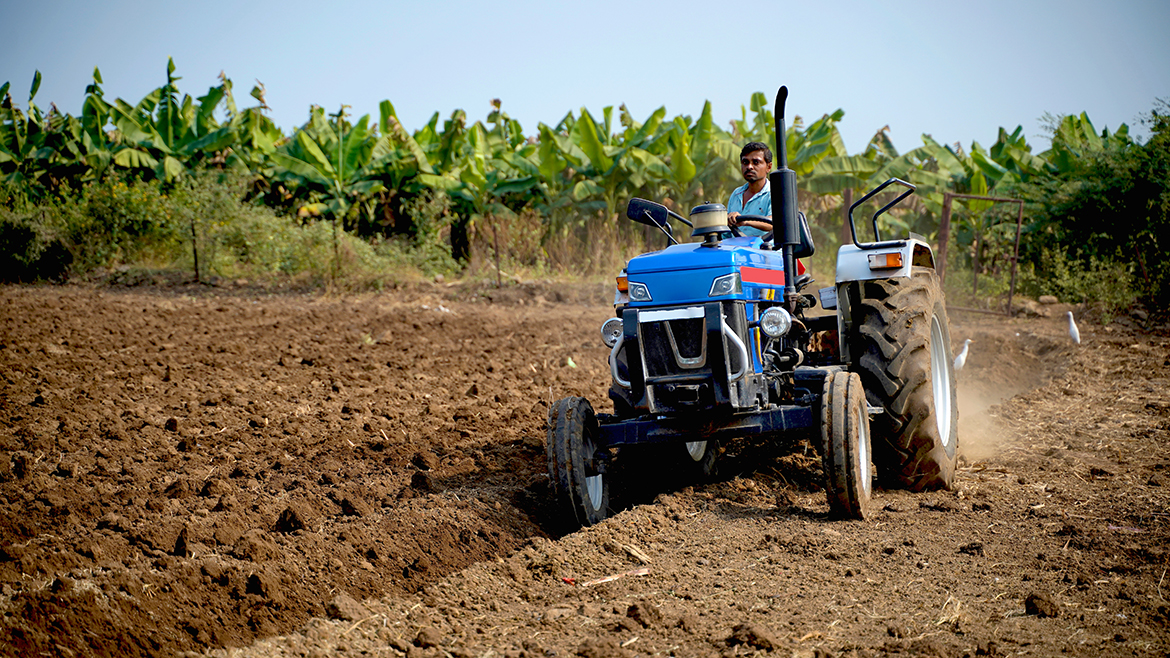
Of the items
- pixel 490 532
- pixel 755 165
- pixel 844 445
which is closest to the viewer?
pixel 844 445

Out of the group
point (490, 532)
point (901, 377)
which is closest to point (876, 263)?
point (901, 377)

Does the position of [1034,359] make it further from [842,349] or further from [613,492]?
[613,492]

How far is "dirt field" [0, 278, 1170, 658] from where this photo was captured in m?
3.23

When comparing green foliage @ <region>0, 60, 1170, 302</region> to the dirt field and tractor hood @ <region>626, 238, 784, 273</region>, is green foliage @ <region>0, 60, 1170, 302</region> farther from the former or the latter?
tractor hood @ <region>626, 238, 784, 273</region>

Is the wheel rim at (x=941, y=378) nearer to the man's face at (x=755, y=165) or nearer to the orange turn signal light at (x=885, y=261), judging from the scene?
the orange turn signal light at (x=885, y=261)

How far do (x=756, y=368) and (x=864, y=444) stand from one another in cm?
65

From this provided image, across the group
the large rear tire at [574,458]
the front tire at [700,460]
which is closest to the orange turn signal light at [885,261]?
the front tire at [700,460]

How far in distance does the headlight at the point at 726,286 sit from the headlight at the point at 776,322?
7.8 inches

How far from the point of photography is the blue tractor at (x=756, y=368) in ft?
14.1

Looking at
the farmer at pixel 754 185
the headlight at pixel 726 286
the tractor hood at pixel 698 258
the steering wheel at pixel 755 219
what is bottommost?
the headlight at pixel 726 286

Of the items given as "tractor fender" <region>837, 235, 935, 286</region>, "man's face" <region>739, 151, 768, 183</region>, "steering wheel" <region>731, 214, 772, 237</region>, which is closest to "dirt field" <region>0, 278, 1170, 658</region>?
"tractor fender" <region>837, 235, 935, 286</region>

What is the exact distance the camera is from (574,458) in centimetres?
438

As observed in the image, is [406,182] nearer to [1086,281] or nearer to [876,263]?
[1086,281]

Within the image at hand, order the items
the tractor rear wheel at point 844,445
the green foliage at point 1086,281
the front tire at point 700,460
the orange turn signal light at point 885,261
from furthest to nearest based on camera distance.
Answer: the green foliage at point 1086,281
the front tire at point 700,460
the orange turn signal light at point 885,261
the tractor rear wheel at point 844,445
